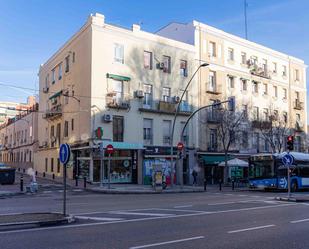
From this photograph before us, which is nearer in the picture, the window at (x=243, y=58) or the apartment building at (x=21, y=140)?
the window at (x=243, y=58)

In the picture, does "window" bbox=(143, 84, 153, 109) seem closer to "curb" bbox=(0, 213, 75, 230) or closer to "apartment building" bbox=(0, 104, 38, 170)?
"apartment building" bbox=(0, 104, 38, 170)

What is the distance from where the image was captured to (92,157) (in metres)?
34.2

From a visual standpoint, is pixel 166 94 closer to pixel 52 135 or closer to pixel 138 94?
pixel 138 94

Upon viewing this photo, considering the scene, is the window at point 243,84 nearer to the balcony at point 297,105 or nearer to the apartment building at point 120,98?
the apartment building at point 120,98

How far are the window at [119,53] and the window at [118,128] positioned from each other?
16.8 ft

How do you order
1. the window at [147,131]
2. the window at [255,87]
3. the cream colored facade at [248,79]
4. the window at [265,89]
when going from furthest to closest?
the window at [265,89]
the window at [255,87]
the cream colored facade at [248,79]
the window at [147,131]

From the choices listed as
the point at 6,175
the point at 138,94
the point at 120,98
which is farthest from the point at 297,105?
the point at 6,175

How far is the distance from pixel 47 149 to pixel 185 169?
1532 centimetres

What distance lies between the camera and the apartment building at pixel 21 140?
174 ft

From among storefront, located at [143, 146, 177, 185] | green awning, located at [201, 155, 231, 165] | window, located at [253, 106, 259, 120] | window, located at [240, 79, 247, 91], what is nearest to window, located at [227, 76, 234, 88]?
window, located at [240, 79, 247, 91]

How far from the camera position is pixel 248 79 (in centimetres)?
4819

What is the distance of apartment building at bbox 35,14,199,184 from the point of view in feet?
114

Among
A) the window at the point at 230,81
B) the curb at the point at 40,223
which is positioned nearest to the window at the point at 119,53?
the window at the point at 230,81

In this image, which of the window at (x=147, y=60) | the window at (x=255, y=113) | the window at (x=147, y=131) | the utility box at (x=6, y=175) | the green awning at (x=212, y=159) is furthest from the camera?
the window at (x=255, y=113)
